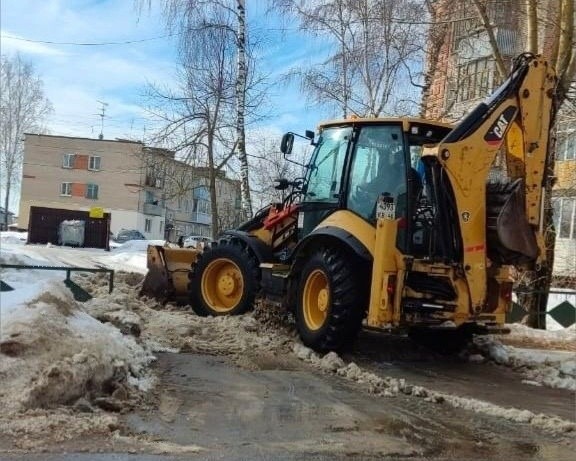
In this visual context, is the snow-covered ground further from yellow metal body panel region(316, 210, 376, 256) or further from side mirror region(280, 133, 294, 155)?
side mirror region(280, 133, 294, 155)

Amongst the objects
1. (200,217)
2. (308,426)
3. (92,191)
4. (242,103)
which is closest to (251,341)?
(308,426)

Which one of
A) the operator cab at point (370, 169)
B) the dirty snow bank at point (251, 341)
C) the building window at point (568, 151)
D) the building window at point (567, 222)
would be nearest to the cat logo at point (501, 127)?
the operator cab at point (370, 169)

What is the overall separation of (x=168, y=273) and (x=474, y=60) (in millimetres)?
9653

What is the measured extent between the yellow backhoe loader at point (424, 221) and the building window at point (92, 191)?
6737 cm

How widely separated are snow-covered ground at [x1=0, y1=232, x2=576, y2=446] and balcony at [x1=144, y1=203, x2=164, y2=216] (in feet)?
216

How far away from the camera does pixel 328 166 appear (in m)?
9.46

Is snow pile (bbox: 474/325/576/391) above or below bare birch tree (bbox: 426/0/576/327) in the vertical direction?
below

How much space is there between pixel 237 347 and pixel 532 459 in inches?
170

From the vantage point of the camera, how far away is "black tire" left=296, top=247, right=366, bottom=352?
8.23 meters

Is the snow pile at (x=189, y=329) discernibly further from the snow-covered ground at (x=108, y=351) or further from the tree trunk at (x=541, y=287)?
the tree trunk at (x=541, y=287)

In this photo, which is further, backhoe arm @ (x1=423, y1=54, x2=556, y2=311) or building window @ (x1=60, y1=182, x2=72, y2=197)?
building window @ (x1=60, y1=182, x2=72, y2=197)

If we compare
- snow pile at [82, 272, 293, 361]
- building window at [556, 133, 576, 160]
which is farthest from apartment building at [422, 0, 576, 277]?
snow pile at [82, 272, 293, 361]

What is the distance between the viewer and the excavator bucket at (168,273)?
11.8 m

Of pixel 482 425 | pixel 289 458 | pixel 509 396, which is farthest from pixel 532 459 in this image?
pixel 509 396
